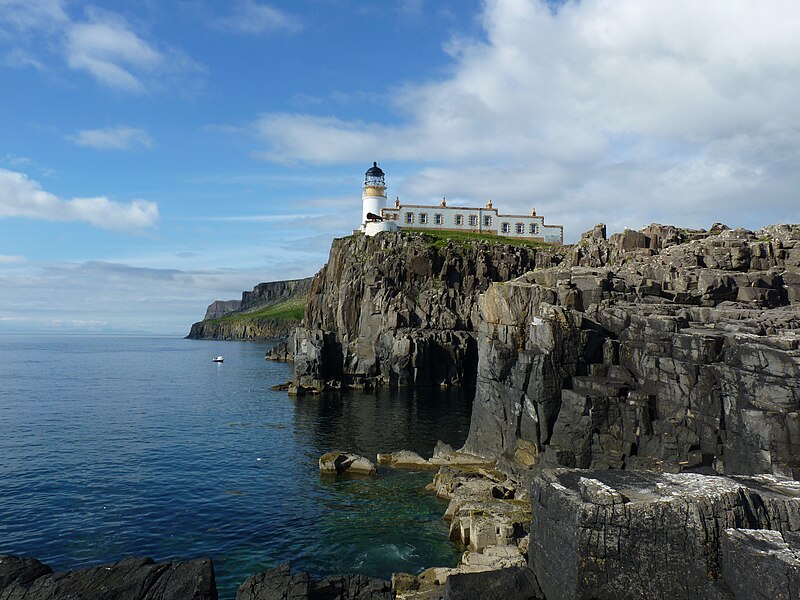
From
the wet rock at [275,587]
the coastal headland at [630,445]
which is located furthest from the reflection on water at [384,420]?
the wet rock at [275,587]

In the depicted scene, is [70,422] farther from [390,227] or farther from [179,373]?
[390,227]

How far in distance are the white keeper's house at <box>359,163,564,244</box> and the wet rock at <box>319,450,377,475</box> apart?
108 meters

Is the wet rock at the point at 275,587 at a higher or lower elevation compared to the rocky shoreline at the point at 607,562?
lower

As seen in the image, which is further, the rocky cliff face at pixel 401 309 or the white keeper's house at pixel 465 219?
the white keeper's house at pixel 465 219

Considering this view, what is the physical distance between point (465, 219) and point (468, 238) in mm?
11691

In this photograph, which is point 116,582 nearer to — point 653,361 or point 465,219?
point 653,361

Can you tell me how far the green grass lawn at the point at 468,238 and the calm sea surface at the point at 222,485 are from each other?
61949 mm

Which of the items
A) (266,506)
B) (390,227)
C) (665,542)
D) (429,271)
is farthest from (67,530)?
(390,227)

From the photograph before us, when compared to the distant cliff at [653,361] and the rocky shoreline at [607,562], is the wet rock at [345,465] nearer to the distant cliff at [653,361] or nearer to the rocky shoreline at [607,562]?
the distant cliff at [653,361]

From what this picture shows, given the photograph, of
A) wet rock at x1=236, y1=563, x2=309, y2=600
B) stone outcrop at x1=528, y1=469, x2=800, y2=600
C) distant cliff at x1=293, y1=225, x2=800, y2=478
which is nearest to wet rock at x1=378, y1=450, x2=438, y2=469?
distant cliff at x1=293, y1=225, x2=800, y2=478

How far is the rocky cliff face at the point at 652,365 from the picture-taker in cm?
2792

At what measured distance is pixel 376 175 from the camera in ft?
513

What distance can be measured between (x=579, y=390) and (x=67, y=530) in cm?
3409

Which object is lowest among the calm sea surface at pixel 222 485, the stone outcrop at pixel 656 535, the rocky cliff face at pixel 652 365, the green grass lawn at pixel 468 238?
the calm sea surface at pixel 222 485
